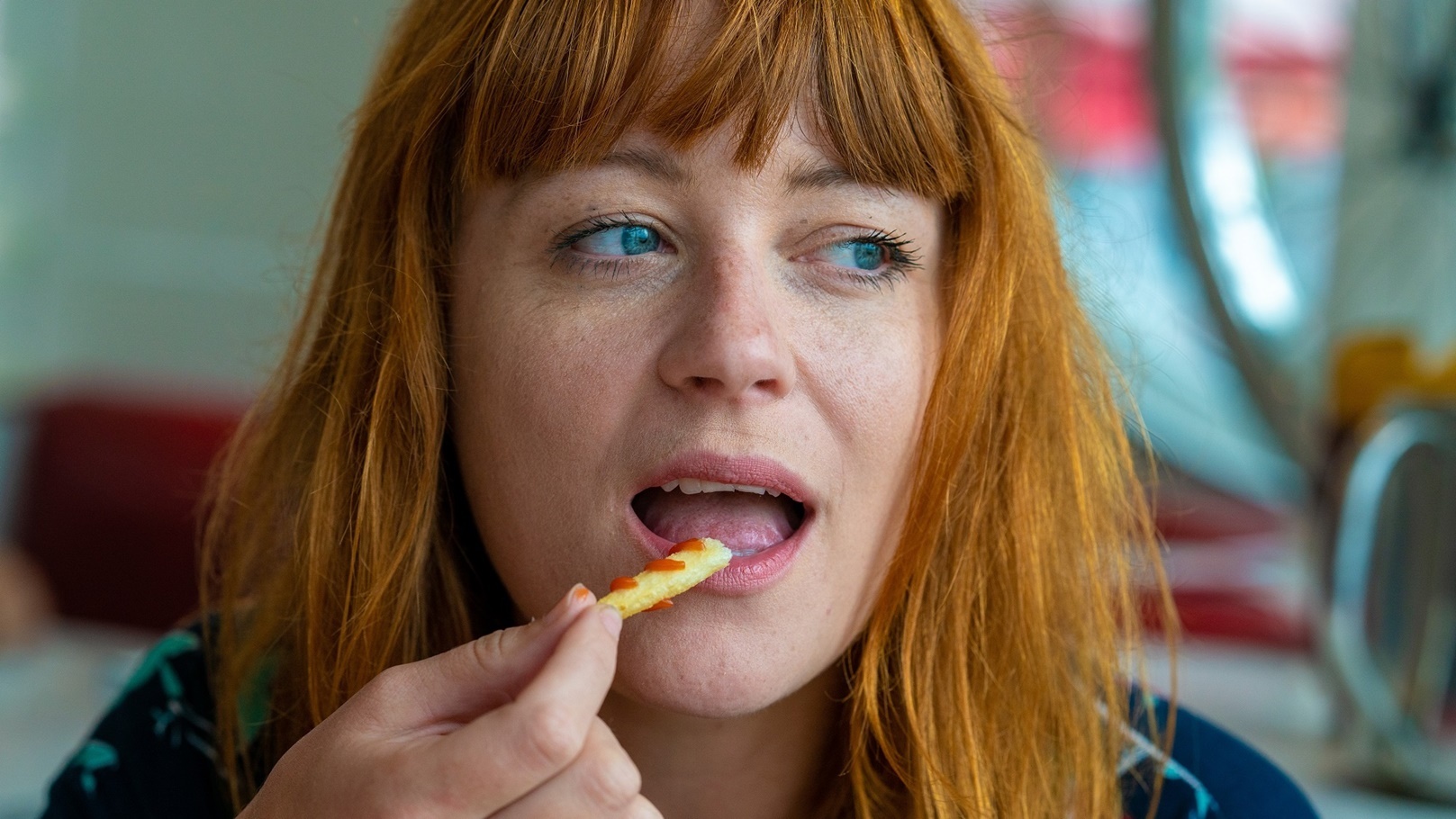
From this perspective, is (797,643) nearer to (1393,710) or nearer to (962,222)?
(962,222)

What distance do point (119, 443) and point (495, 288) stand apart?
2.51 m

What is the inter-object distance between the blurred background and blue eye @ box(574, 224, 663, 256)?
0.36m

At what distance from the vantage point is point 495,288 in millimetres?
951

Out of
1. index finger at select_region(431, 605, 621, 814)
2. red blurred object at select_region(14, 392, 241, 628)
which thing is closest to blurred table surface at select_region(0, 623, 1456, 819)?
red blurred object at select_region(14, 392, 241, 628)

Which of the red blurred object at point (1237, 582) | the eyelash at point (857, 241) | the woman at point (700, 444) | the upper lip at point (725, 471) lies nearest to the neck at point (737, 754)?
the woman at point (700, 444)

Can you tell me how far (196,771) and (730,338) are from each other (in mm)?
624

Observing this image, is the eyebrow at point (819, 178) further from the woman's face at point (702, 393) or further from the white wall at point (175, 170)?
the white wall at point (175, 170)

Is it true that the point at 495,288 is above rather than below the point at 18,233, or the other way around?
below

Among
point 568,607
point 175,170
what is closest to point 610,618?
point 568,607

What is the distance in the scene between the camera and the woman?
88cm

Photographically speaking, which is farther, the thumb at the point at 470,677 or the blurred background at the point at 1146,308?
the blurred background at the point at 1146,308

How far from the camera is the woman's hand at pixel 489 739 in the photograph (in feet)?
2.17

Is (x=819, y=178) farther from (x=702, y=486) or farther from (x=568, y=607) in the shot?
(x=568, y=607)

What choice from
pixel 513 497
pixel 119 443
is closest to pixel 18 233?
pixel 119 443
